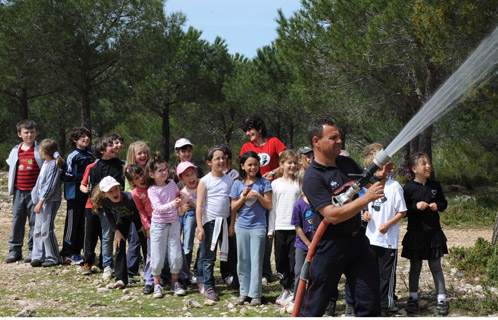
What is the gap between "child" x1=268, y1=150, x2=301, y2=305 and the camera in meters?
6.04

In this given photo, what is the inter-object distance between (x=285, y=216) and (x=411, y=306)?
164cm

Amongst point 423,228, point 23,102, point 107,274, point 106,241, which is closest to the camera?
point 423,228

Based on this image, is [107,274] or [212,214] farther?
[107,274]

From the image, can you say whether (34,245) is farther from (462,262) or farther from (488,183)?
(488,183)

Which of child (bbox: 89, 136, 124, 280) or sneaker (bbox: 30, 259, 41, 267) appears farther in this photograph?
sneaker (bbox: 30, 259, 41, 267)

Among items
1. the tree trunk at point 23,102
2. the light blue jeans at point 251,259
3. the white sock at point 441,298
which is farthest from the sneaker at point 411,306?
the tree trunk at point 23,102

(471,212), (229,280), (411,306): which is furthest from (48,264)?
(471,212)

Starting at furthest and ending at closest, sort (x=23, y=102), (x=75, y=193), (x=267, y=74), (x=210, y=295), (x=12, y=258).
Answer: (x=267, y=74) → (x=23, y=102) → (x=12, y=258) → (x=75, y=193) → (x=210, y=295)

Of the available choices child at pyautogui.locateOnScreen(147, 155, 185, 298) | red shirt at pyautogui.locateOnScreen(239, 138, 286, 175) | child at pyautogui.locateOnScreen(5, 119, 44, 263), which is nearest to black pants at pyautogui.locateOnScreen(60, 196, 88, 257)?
child at pyautogui.locateOnScreen(5, 119, 44, 263)

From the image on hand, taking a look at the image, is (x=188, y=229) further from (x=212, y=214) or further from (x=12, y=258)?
(x=12, y=258)

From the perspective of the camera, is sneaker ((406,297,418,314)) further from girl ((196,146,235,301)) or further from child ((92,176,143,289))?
child ((92,176,143,289))

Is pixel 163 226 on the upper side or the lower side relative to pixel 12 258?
upper

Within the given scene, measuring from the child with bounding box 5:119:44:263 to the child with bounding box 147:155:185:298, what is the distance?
113 inches

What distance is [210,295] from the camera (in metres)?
5.99
